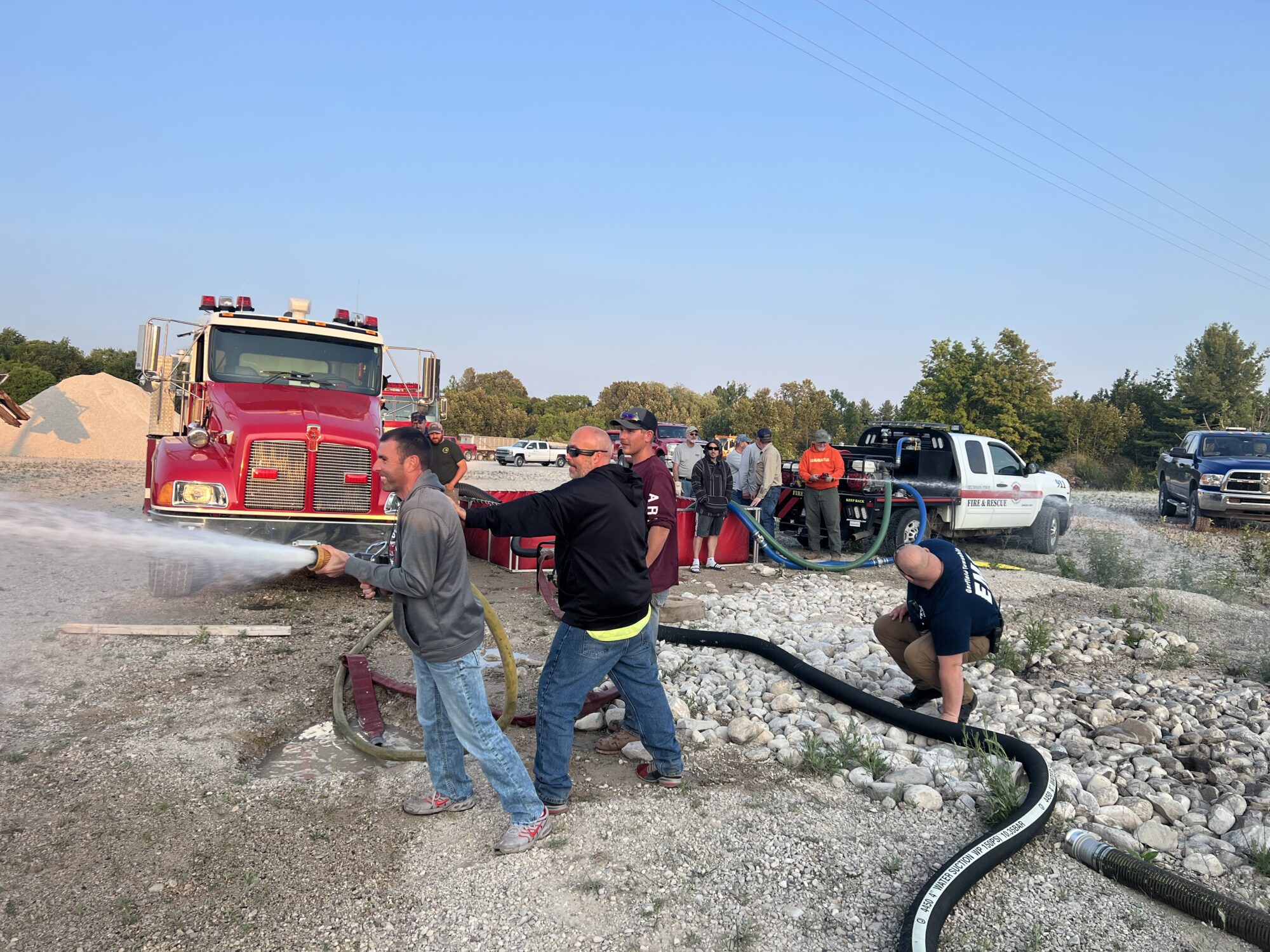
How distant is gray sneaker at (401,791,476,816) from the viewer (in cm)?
433

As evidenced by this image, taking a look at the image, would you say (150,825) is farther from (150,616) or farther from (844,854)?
(150,616)

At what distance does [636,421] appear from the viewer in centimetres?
548

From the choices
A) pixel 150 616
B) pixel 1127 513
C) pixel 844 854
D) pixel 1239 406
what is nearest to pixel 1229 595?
pixel 844 854

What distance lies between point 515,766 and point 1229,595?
32.1ft

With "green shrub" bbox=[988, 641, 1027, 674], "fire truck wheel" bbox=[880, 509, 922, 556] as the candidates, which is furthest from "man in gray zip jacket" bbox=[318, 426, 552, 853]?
"fire truck wheel" bbox=[880, 509, 922, 556]

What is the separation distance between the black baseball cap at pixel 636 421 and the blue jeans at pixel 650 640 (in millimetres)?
1104

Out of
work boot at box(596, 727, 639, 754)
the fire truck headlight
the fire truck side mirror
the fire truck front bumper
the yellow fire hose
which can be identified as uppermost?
the fire truck side mirror

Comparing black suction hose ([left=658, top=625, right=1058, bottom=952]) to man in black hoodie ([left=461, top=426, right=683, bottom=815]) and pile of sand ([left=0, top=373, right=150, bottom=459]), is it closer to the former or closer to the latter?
man in black hoodie ([left=461, top=426, right=683, bottom=815])

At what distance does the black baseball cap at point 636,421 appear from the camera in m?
5.45

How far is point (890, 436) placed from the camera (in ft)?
50.5

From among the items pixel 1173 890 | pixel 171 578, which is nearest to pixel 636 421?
pixel 1173 890

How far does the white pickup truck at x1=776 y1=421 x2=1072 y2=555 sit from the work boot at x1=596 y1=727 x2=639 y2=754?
8.39 metres

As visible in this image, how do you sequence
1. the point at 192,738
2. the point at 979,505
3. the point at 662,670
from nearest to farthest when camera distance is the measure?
the point at 192,738 < the point at 662,670 < the point at 979,505

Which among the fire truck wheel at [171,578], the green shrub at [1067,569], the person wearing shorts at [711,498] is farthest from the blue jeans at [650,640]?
the green shrub at [1067,569]
